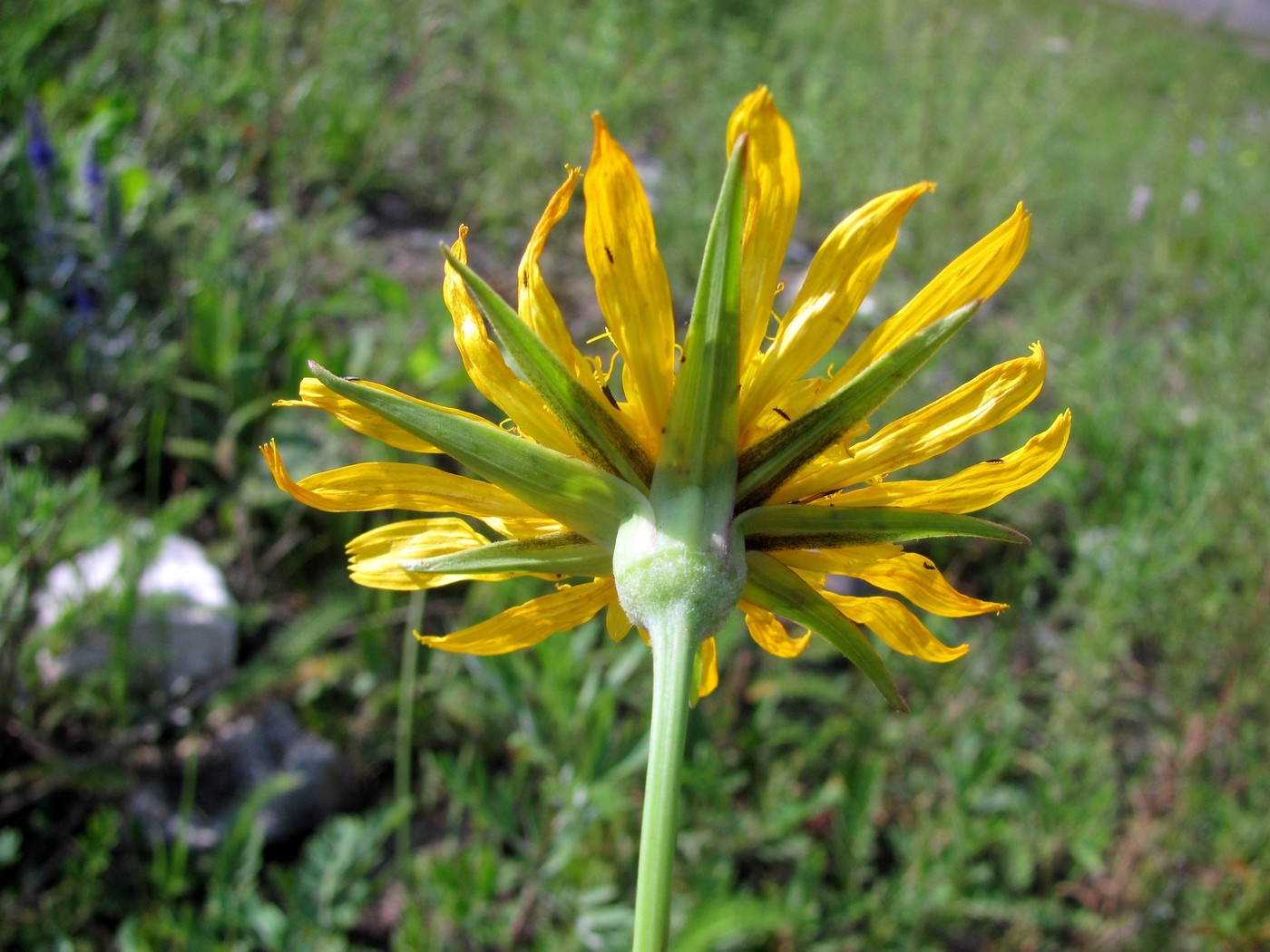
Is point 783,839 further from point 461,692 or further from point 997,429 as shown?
point 997,429

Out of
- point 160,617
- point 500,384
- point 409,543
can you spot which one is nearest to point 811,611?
point 500,384

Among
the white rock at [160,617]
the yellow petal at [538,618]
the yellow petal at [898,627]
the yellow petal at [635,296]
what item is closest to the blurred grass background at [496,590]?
the white rock at [160,617]

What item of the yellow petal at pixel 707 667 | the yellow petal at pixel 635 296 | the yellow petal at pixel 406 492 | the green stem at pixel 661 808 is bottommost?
the green stem at pixel 661 808

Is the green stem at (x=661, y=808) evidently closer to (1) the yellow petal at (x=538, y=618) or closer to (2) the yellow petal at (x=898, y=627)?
(1) the yellow petal at (x=538, y=618)

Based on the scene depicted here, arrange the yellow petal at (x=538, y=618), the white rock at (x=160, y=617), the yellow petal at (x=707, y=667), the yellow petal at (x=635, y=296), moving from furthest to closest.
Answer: the white rock at (x=160, y=617) → the yellow petal at (x=707, y=667) → the yellow petal at (x=538, y=618) → the yellow petal at (x=635, y=296)

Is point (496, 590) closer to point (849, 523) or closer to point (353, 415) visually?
point (353, 415)

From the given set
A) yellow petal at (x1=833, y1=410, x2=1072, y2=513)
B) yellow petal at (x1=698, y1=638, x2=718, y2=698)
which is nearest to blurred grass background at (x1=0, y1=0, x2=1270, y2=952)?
yellow petal at (x1=698, y1=638, x2=718, y2=698)

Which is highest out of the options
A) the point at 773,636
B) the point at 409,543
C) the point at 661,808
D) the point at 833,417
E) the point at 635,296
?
the point at 635,296
